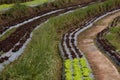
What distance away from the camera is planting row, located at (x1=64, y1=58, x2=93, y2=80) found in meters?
22.3

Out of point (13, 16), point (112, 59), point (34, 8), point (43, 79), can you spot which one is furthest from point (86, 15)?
point (43, 79)

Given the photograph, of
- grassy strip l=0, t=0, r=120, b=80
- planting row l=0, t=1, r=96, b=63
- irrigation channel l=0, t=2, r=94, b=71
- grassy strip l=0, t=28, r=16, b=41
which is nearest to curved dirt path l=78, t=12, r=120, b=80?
grassy strip l=0, t=0, r=120, b=80

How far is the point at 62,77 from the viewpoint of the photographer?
23.3 m

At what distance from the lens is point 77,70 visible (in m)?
23.7

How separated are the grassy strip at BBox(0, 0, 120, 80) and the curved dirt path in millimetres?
2299

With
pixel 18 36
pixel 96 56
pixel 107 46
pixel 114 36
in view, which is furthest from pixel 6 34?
pixel 114 36

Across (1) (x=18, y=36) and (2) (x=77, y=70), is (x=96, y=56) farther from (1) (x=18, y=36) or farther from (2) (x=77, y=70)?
(1) (x=18, y=36)

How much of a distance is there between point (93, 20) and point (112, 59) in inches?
612

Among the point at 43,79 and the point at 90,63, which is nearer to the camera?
the point at 43,79

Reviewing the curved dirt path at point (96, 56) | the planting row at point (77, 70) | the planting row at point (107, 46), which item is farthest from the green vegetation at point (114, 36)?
the planting row at point (77, 70)

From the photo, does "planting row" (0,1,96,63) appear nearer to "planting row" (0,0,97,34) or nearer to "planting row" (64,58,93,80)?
"planting row" (0,0,97,34)

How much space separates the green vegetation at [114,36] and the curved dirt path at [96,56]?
1538 millimetres

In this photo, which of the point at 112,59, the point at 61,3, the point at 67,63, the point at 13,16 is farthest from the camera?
the point at 61,3

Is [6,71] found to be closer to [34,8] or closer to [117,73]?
[117,73]
